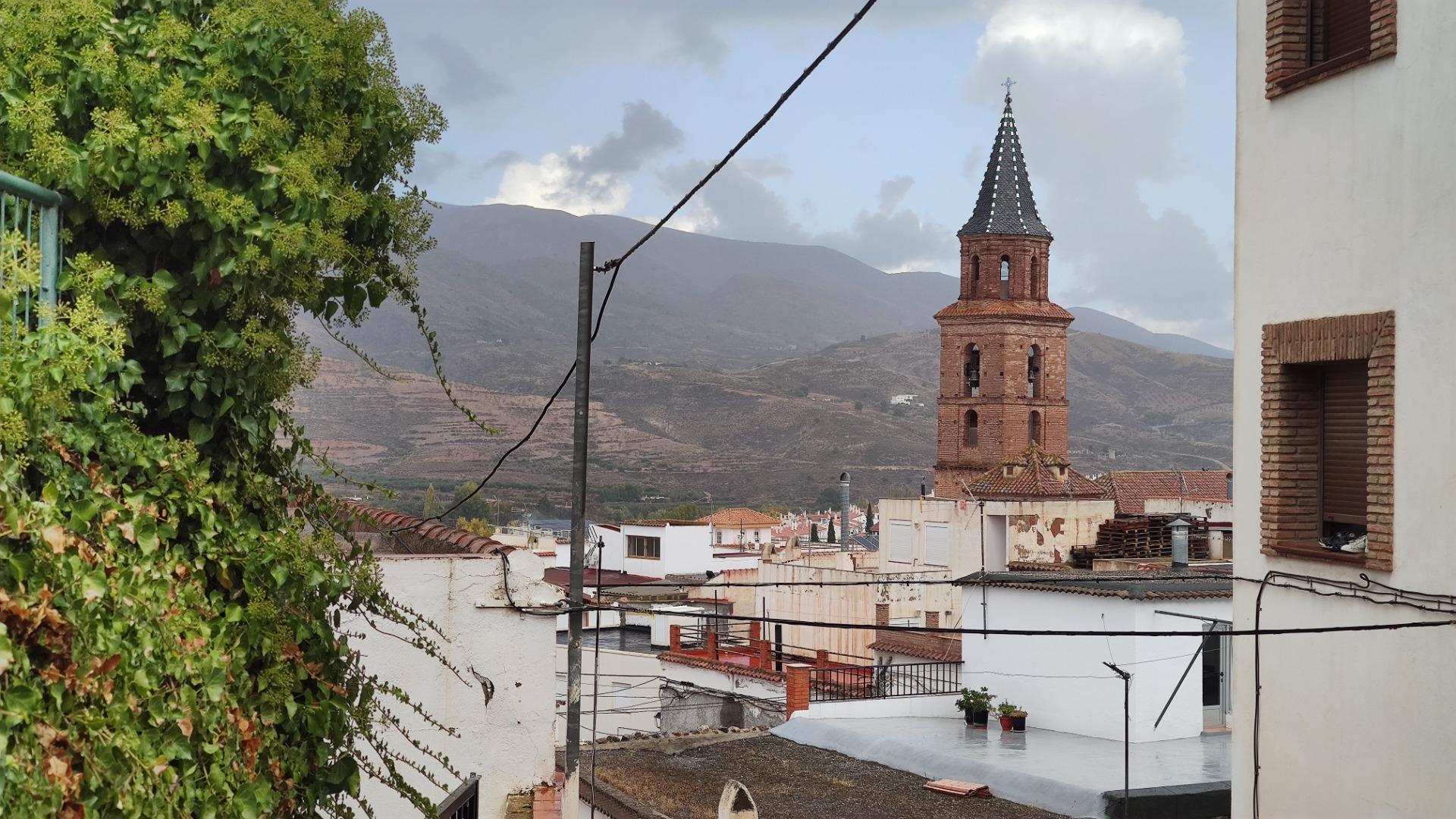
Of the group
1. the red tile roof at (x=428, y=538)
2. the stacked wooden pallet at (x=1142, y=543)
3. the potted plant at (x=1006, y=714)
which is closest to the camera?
the red tile roof at (x=428, y=538)

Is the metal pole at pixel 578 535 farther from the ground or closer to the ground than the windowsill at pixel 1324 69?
closer to the ground

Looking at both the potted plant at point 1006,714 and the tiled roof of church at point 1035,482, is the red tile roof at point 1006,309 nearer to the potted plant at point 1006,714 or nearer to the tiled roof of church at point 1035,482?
the tiled roof of church at point 1035,482

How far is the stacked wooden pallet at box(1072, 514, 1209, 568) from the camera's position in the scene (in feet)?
99.1

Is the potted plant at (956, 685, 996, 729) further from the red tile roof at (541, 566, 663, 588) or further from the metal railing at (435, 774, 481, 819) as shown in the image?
the red tile roof at (541, 566, 663, 588)

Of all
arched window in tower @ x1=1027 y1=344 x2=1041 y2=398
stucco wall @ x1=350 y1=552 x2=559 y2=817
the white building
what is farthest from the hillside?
Answer: the white building

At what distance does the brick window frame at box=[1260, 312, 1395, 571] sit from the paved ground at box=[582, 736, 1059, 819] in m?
6.31

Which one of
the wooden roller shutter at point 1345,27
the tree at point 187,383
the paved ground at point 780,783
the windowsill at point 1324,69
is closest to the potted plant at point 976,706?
the paved ground at point 780,783

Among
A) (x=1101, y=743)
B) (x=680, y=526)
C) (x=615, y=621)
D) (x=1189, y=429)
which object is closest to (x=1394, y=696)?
(x=1101, y=743)

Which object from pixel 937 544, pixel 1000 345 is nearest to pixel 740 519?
pixel 1000 345

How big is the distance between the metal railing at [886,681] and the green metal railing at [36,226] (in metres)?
17.5

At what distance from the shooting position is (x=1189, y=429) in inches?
6142

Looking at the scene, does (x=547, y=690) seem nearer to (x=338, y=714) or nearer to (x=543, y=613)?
(x=543, y=613)

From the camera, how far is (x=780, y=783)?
50.7ft

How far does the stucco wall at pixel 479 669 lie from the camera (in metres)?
8.43
